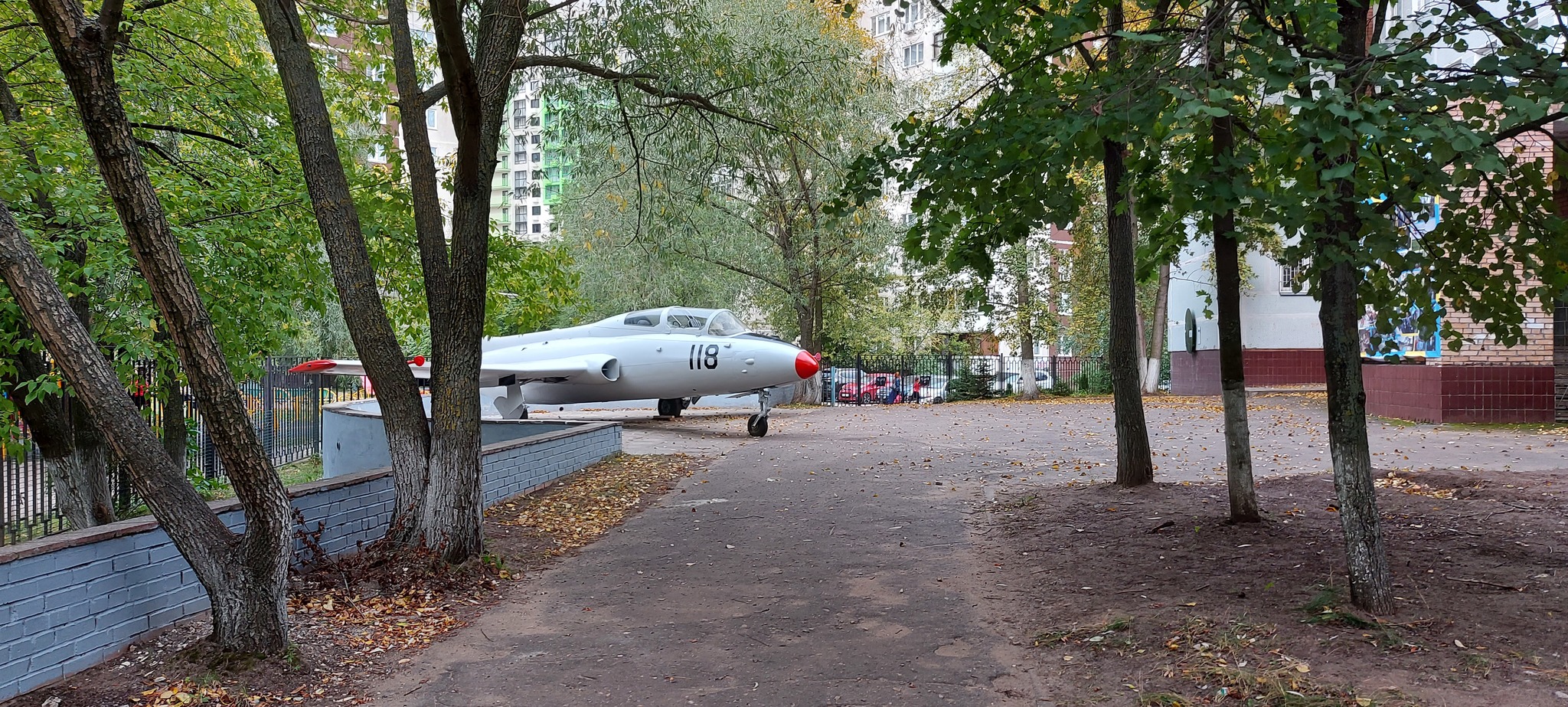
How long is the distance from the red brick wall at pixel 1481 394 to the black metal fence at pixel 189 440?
658 inches

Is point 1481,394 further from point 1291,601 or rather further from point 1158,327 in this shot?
point 1158,327

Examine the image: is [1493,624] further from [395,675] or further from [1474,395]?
[1474,395]

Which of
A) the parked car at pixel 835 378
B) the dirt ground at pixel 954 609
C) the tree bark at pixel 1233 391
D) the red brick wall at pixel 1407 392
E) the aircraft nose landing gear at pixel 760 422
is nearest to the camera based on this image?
the dirt ground at pixel 954 609

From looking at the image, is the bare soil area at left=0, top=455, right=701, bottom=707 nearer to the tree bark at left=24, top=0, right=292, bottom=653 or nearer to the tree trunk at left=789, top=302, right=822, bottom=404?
the tree bark at left=24, top=0, right=292, bottom=653

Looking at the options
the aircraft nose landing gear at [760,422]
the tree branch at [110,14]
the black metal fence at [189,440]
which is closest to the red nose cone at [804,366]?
the aircraft nose landing gear at [760,422]

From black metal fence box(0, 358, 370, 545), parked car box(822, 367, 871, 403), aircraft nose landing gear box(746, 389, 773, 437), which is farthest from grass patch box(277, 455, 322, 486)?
parked car box(822, 367, 871, 403)

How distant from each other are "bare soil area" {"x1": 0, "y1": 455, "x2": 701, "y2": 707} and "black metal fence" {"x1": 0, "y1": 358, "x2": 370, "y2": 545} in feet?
6.57

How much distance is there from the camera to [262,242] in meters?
9.46

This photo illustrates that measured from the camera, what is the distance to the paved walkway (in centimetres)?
482

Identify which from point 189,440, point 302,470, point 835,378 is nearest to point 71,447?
point 189,440

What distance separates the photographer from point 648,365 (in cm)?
2034

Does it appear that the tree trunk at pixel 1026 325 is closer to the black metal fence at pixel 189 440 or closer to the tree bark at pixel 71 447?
the black metal fence at pixel 189 440

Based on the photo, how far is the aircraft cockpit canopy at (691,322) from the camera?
20.2 m

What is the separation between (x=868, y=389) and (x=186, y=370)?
30.5m
